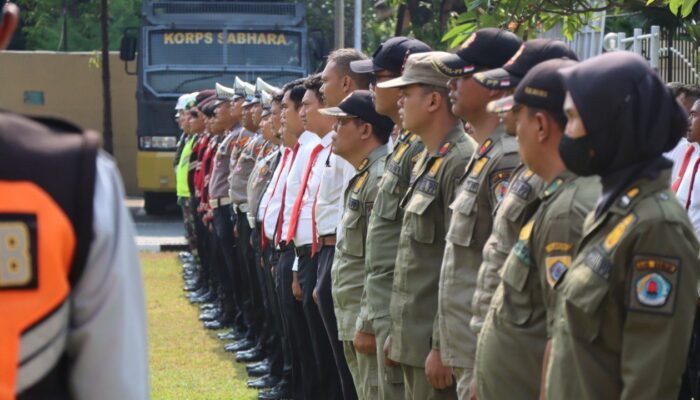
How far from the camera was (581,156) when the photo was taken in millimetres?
3953

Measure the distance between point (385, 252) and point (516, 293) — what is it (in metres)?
1.86

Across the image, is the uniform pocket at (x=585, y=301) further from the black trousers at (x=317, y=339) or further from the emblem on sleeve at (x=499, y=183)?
the black trousers at (x=317, y=339)

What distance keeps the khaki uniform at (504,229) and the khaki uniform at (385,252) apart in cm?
138

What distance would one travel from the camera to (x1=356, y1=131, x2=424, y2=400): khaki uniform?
6.23 meters

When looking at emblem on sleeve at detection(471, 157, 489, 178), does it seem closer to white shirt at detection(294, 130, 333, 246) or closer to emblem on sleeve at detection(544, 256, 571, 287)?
emblem on sleeve at detection(544, 256, 571, 287)

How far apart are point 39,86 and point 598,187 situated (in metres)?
24.7

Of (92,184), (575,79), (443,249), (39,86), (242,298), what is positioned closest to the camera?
(92,184)

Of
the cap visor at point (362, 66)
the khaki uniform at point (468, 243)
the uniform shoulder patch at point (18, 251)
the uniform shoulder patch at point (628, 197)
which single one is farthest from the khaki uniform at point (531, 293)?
the cap visor at point (362, 66)

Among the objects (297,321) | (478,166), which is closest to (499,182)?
(478,166)

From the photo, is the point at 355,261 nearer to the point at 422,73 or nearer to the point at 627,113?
the point at 422,73

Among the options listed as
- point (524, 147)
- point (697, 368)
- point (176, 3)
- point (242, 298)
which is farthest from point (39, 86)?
point (524, 147)

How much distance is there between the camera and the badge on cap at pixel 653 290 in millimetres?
3703

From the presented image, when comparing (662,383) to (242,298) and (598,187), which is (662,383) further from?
(242,298)

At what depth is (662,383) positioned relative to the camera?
3.69 meters
